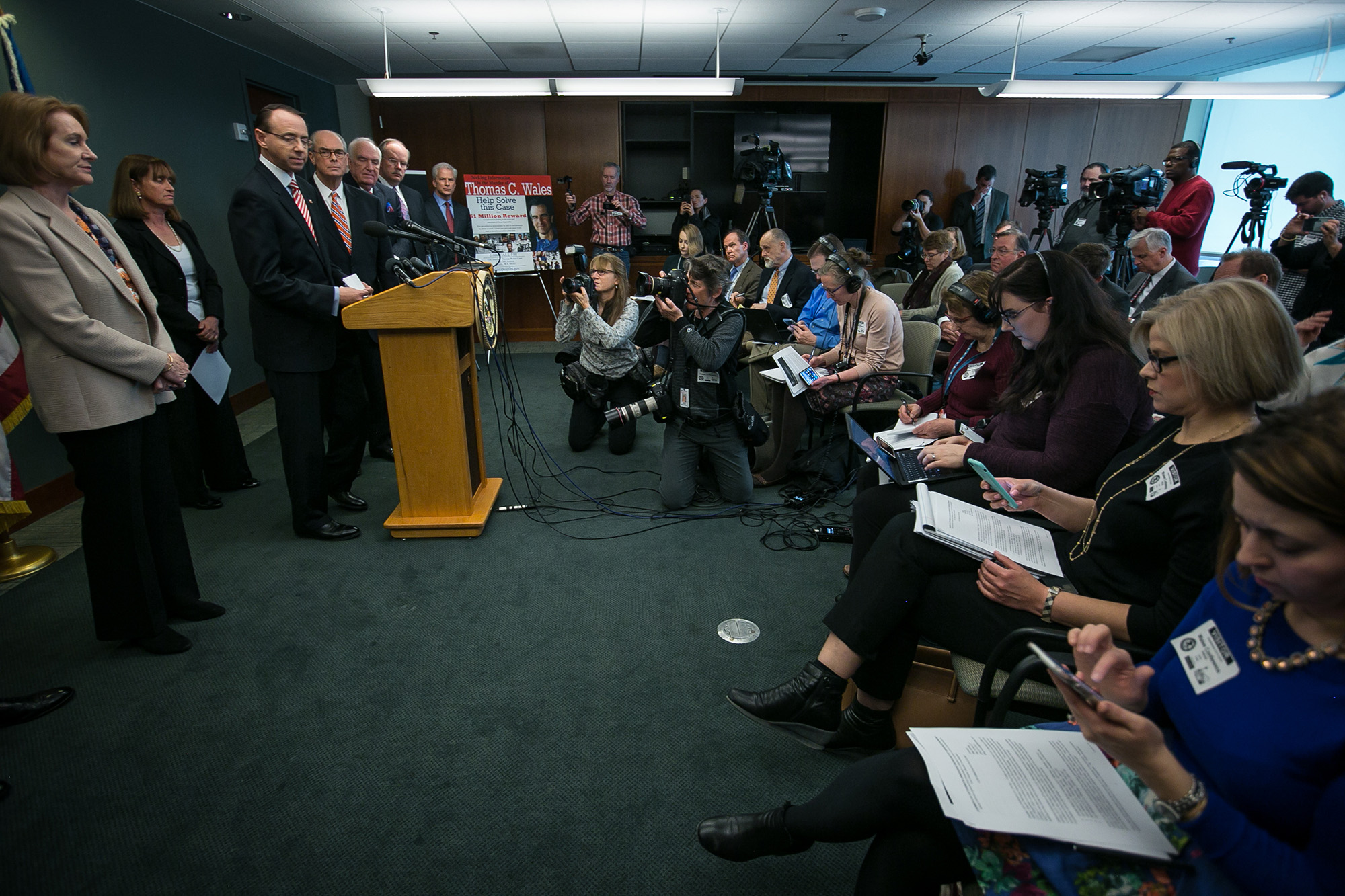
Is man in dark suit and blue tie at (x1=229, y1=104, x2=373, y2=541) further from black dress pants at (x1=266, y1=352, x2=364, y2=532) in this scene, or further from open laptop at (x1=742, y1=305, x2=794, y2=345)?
open laptop at (x1=742, y1=305, x2=794, y2=345)

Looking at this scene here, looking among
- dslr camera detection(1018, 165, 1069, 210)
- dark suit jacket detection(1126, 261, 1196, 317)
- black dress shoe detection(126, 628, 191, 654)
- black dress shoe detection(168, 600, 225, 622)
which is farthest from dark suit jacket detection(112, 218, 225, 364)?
dslr camera detection(1018, 165, 1069, 210)

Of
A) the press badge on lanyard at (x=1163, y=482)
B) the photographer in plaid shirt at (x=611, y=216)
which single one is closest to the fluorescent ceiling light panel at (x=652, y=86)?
the photographer in plaid shirt at (x=611, y=216)

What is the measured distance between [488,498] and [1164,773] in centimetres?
275

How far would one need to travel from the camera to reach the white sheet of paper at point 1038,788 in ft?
2.74

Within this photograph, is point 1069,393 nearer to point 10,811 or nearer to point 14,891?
point 14,891

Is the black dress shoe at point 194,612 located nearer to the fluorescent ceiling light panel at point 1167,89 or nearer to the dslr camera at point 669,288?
the dslr camera at point 669,288

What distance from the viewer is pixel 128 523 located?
190cm

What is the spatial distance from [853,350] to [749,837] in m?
2.45

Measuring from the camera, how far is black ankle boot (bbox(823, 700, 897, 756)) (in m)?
1.61

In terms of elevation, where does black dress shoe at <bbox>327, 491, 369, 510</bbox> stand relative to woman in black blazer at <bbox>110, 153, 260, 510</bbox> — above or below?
below

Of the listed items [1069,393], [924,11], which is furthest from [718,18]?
[1069,393]

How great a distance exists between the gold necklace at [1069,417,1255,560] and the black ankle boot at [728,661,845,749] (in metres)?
0.62

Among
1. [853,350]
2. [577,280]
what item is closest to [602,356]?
[577,280]

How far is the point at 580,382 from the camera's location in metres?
3.83
